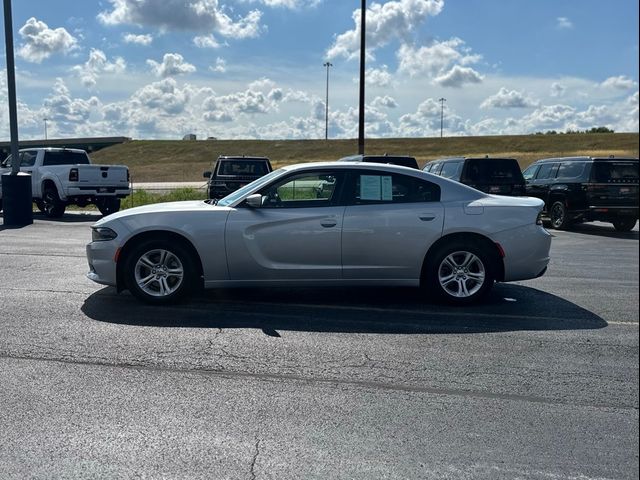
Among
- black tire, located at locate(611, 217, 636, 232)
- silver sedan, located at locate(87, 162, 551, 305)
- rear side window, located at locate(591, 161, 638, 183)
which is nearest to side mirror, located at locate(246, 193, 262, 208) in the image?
silver sedan, located at locate(87, 162, 551, 305)

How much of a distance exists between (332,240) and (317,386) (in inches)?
100

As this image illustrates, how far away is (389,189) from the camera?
7.23m

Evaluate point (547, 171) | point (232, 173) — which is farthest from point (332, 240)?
point (232, 173)

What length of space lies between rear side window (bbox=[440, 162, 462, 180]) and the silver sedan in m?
9.74

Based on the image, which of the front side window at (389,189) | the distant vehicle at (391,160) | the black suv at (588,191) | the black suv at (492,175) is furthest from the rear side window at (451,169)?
the front side window at (389,189)

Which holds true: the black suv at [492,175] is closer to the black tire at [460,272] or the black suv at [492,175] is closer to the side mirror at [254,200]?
the black tire at [460,272]

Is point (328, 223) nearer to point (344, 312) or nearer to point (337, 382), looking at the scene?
point (344, 312)

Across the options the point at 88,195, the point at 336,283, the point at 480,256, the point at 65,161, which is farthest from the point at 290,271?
the point at 65,161

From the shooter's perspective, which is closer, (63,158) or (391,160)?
(391,160)

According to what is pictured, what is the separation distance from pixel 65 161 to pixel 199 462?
56.2 feet

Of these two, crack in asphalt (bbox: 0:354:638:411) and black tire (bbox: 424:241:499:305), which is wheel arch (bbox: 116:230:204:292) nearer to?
crack in asphalt (bbox: 0:354:638:411)

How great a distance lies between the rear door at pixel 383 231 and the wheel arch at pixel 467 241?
2.9 inches

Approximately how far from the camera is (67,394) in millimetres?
4484

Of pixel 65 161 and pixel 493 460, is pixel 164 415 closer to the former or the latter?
pixel 493 460
